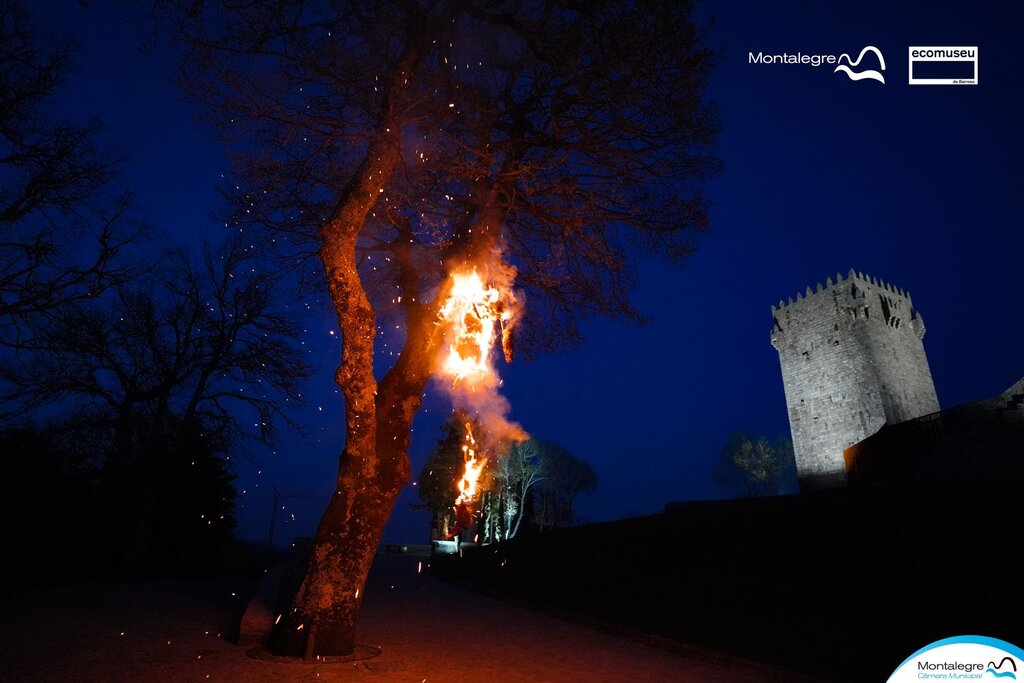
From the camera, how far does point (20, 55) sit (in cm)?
914

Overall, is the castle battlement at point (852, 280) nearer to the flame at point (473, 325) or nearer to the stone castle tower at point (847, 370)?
the stone castle tower at point (847, 370)

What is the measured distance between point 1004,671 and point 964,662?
0.29m

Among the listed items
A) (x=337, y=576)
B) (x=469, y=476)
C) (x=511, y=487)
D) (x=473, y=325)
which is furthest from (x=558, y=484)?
(x=337, y=576)

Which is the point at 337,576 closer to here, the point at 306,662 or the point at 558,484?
the point at 306,662

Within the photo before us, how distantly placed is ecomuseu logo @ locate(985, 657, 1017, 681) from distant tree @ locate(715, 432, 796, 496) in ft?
176

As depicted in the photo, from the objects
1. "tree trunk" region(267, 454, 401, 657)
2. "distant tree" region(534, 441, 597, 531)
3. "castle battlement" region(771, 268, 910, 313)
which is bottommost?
"distant tree" region(534, 441, 597, 531)

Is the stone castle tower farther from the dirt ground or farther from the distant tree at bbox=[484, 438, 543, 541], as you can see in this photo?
the dirt ground

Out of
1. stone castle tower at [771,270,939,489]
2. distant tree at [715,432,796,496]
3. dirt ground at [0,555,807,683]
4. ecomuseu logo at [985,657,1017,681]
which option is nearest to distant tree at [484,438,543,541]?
stone castle tower at [771,270,939,489]

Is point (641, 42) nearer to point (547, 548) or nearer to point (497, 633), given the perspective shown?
point (497, 633)

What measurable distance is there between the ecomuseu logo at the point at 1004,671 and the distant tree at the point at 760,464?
176 ft

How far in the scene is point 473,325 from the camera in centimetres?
912

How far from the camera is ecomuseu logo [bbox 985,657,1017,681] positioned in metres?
4.80

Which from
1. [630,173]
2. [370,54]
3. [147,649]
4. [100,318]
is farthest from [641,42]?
[100,318]

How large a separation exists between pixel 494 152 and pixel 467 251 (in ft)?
5.47
